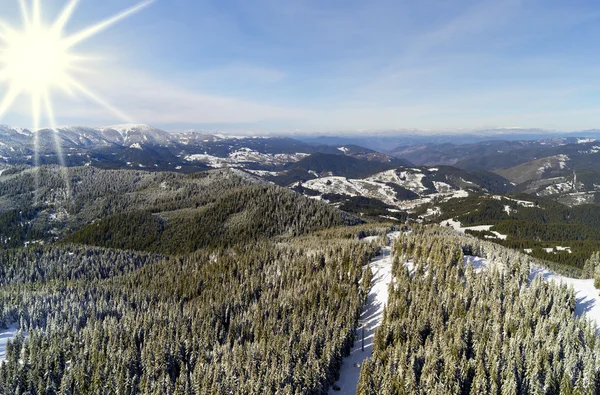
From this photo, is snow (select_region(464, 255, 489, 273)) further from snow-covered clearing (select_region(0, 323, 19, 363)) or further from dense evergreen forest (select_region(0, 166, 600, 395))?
snow-covered clearing (select_region(0, 323, 19, 363))

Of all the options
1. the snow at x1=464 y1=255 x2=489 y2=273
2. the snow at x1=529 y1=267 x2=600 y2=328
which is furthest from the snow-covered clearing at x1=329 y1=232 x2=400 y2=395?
the snow at x1=529 y1=267 x2=600 y2=328

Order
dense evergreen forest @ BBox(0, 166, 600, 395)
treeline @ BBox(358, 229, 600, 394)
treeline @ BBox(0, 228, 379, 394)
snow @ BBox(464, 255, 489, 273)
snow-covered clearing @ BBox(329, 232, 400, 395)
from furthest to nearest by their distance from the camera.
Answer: snow @ BBox(464, 255, 489, 273) < snow-covered clearing @ BBox(329, 232, 400, 395) < treeline @ BBox(0, 228, 379, 394) < dense evergreen forest @ BBox(0, 166, 600, 395) < treeline @ BBox(358, 229, 600, 394)

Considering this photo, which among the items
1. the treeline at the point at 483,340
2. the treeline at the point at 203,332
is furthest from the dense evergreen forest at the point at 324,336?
the treeline at the point at 203,332

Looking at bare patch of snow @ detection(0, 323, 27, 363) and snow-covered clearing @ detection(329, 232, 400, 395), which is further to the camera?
bare patch of snow @ detection(0, 323, 27, 363)

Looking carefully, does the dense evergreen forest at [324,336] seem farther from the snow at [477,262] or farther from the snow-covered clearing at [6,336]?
the snow-covered clearing at [6,336]

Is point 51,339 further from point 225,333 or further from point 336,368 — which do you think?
point 336,368

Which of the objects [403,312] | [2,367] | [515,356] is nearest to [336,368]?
[403,312]

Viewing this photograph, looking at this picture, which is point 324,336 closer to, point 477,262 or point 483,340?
point 483,340

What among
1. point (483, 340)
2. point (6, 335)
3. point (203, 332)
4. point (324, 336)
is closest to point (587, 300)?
point (483, 340)
